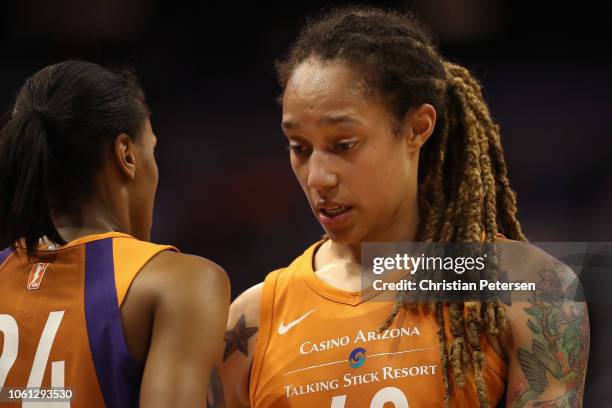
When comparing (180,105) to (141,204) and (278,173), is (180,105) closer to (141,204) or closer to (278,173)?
(278,173)

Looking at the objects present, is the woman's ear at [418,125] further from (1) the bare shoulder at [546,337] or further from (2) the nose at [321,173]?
(1) the bare shoulder at [546,337]

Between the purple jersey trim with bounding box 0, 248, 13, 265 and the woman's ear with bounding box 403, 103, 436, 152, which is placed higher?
the woman's ear with bounding box 403, 103, 436, 152

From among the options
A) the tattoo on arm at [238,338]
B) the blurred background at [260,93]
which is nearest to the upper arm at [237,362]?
the tattoo on arm at [238,338]

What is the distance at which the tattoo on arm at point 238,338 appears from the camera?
2443 mm

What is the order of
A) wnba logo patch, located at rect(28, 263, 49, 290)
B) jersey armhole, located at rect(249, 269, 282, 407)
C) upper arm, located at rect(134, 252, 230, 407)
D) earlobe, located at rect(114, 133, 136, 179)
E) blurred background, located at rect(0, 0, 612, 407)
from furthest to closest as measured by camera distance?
blurred background, located at rect(0, 0, 612, 407) < jersey armhole, located at rect(249, 269, 282, 407) < earlobe, located at rect(114, 133, 136, 179) < wnba logo patch, located at rect(28, 263, 49, 290) < upper arm, located at rect(134, 252, 230, 407)

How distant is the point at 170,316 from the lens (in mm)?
1973

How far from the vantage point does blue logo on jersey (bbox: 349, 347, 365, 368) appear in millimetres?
2258

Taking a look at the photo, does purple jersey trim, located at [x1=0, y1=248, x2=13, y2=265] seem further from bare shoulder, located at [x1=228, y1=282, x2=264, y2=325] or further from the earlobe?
bare shoulder, located at [x1=228, y1=282, x2=264, y2=325]

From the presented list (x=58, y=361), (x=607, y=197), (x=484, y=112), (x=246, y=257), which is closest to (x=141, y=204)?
(x=58, y=361)

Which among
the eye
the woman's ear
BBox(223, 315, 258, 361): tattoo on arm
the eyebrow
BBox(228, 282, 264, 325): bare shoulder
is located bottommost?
BBox(223, 315, 258, 361): tattoo on arm

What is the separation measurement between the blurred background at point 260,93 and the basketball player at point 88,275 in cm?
285

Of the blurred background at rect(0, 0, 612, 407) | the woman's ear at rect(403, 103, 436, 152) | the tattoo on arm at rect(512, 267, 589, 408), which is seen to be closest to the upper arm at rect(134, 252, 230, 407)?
the woman's ear at rect(403, 103, 436, 152)

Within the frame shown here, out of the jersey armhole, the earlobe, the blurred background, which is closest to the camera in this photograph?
the earlobe

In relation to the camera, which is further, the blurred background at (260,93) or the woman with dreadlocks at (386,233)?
the blurred background at (260,93)
